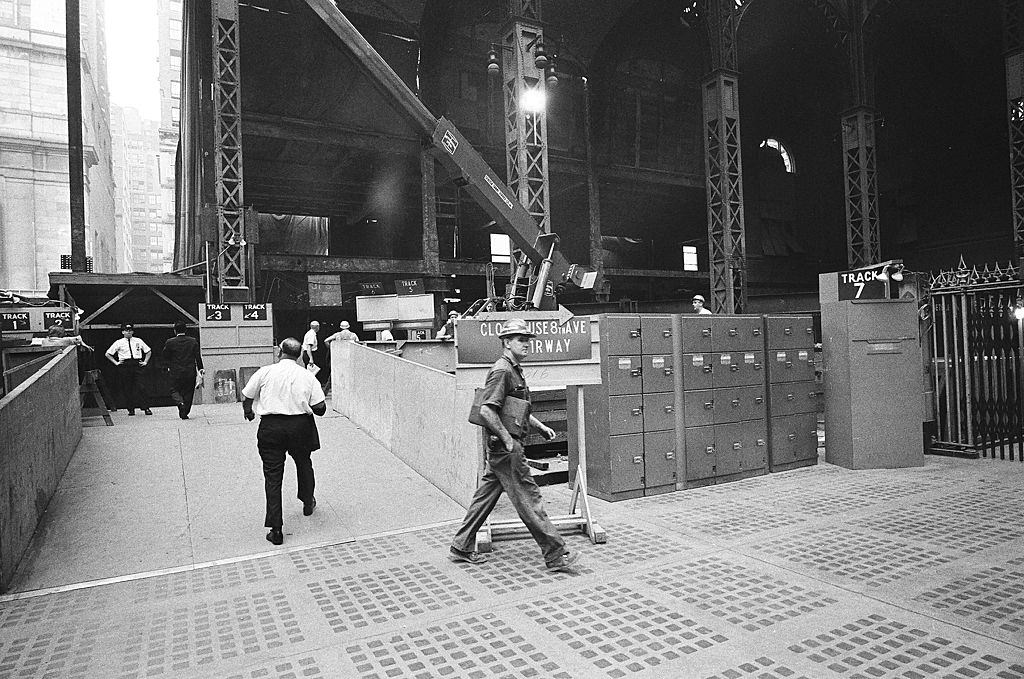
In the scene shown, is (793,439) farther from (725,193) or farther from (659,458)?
(725,193)

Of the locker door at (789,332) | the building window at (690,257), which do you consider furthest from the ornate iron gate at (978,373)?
the building window at (690,257)

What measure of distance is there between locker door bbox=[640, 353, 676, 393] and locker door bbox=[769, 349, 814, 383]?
1814mm

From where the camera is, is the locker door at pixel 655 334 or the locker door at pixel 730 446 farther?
the locker door at pixel 730 446

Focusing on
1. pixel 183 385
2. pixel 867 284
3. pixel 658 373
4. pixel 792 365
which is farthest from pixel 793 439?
pixel 183 385

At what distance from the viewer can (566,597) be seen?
446 cm

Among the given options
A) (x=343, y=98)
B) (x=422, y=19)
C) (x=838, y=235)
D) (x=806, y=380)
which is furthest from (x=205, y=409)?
(x=838, y=235)

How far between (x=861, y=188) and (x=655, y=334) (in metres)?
20.6

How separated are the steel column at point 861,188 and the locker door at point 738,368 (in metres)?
18.1

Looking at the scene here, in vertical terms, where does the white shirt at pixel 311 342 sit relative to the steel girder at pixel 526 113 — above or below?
below

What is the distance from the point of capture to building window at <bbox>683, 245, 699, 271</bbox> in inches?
1353

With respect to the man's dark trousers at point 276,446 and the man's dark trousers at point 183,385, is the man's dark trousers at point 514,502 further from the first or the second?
the man's dark trousers at point 183,385

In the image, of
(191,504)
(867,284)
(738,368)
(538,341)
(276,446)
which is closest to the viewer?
Result: (276,446)

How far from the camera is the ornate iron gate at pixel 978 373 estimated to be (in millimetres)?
9055

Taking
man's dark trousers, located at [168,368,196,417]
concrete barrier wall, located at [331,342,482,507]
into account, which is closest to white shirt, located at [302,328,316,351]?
concrete barrier wall, located at [331,342,482,507]
